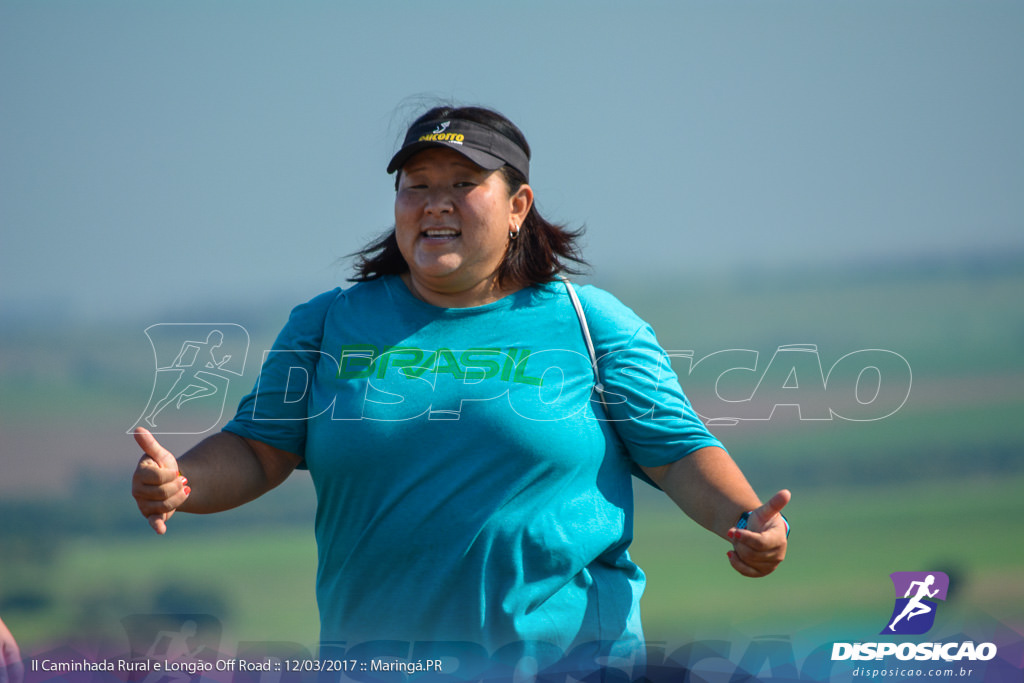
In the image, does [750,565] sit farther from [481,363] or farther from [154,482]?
[154,482]

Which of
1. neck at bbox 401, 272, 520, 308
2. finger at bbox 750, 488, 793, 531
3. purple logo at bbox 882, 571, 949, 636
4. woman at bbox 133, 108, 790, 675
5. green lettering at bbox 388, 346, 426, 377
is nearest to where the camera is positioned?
finger at bbox 750, 488, 793, 531

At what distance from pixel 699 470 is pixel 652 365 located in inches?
12.4

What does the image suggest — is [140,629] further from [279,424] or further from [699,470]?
[699,470]

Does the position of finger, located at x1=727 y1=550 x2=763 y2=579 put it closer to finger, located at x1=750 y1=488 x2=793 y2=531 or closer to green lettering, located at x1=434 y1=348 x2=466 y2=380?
finger, located at x1=750 y1=488 x2=793 y2=531

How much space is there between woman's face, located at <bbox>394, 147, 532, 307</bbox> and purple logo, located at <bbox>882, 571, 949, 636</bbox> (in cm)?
168

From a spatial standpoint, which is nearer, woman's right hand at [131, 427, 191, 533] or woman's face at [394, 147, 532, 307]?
woman's right hand at [131, 427, 191, 533]

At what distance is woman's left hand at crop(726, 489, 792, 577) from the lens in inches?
87.8

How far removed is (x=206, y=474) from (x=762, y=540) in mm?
1456

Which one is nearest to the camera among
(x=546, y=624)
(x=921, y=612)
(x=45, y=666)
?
(x=546, y=624)

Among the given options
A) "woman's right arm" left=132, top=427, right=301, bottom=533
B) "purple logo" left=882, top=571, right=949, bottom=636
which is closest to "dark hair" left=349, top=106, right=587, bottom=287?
"woman's right arm" left=132, top=427, right=301, bottom=533

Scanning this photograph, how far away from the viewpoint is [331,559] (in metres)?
2.51

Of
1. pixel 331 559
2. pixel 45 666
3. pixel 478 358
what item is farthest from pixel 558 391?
pixel 45 666

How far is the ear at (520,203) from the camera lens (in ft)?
8.84

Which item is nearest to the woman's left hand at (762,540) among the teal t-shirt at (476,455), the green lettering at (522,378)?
the teal t-shirt at (476,455)
